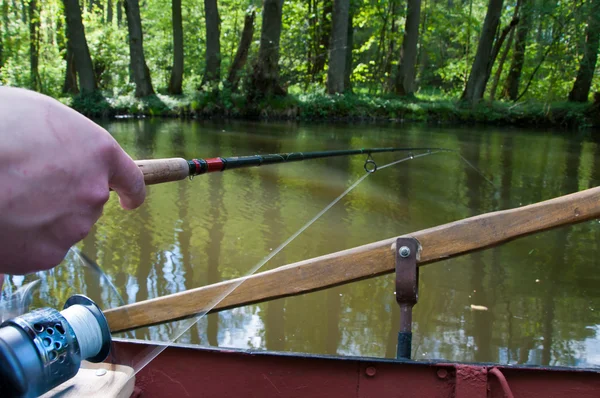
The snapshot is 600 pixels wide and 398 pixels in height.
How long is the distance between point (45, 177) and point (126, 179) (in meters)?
0.17

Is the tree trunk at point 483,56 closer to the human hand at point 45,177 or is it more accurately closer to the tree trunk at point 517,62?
the tree trunk at point 517,62

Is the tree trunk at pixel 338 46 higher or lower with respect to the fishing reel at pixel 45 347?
higher

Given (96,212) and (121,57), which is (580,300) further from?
(121,57)

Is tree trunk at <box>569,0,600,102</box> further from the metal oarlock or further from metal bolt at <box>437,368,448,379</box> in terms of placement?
metal bolt at <box>437,368,448,379</box>

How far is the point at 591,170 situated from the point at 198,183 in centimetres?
781

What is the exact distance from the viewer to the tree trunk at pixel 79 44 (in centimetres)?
2291

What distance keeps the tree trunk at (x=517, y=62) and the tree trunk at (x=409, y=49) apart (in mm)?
4243

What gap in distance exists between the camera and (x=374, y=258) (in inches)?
93.1

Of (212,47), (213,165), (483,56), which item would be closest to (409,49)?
(483,56)

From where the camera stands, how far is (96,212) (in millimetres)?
666

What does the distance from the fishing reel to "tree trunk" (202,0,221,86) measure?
23762 millimetres

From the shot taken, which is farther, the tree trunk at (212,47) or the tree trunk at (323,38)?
the tree trunk at (323,38)

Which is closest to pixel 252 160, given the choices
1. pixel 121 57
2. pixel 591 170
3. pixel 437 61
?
pixel 591 170

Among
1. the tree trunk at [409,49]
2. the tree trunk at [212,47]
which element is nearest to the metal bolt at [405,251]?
the tree trunk at [212,47]
